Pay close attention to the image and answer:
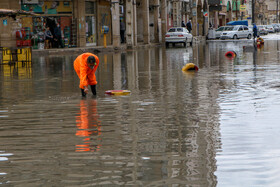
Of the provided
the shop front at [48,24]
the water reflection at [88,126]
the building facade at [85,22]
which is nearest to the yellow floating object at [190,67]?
the building facade at [85,22]

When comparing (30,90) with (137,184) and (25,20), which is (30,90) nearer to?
(137,184)

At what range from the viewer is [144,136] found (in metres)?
7.35

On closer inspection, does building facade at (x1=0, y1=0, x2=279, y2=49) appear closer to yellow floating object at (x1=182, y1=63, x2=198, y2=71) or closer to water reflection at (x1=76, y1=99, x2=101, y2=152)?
yellow floating object at (x1=182, y1=63, x2=198, y2=71)

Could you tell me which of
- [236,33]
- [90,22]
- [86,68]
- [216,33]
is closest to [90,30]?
[90,22]

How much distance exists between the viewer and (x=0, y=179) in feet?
17.4

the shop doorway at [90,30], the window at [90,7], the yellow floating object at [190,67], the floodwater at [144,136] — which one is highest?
the window at [90,7]

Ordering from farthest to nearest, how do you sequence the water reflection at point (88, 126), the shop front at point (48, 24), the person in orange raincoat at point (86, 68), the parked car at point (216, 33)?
the parked car at point (216, 33) < the shop front at point (48, 24) < the person in orange raincoat at point (86, 68) < the water reflection at point (88, 126)

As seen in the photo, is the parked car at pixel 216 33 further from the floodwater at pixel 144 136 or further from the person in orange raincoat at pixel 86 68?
the person in orange raincoat at pixel 86 68

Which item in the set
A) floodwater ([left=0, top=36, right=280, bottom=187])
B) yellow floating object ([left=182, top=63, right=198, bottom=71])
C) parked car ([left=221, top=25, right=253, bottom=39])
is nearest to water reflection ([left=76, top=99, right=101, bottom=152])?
floodwater ([left=0, top=36, right=280, bottom=187])

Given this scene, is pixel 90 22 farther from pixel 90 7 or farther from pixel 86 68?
pixel 86 68

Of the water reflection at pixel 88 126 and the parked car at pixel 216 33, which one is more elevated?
the parked car at pixel 216 33

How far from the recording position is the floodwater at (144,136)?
5348 mm

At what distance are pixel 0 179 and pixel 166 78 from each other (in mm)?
11351

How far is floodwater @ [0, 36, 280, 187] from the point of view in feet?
17.5
